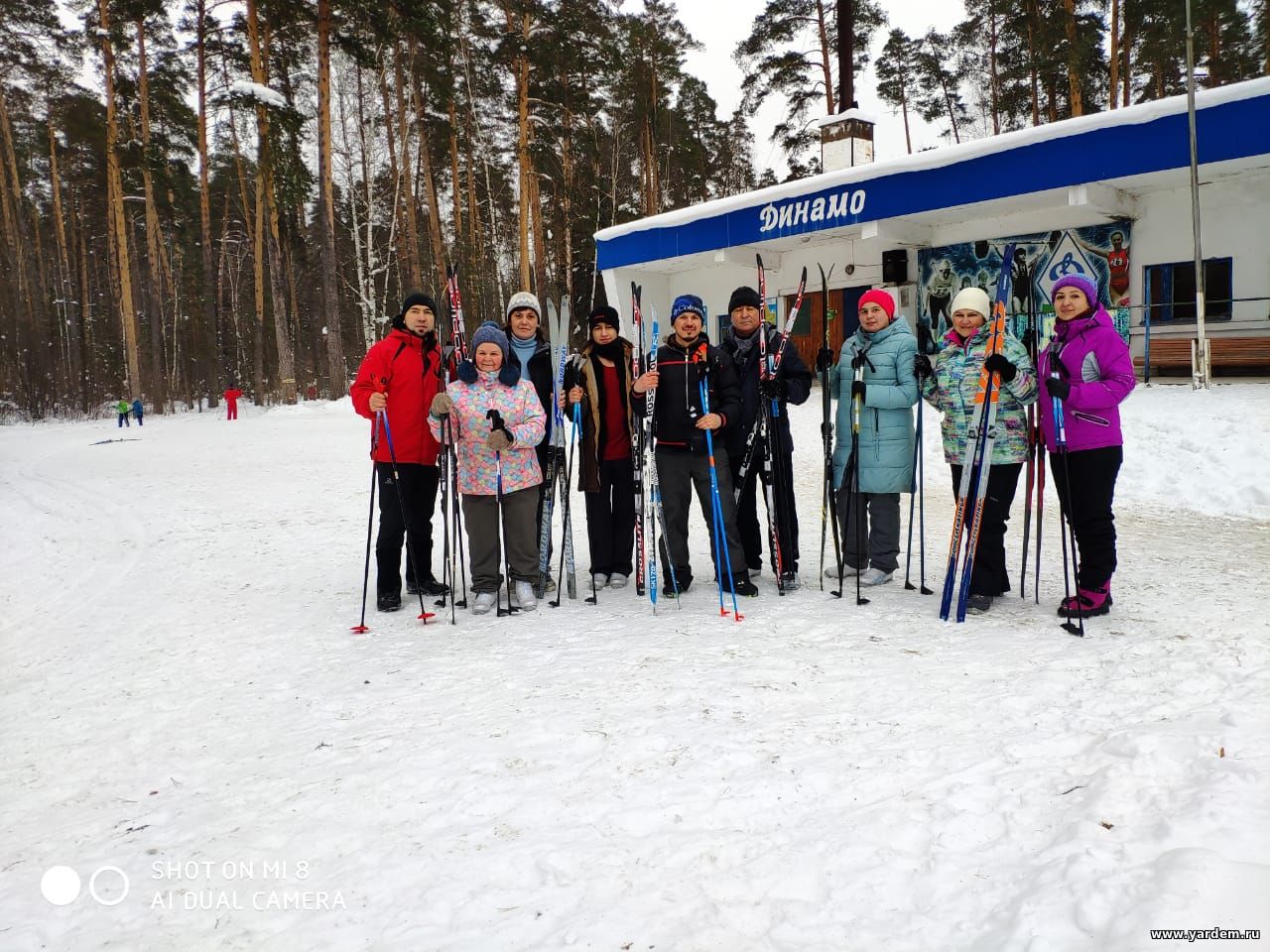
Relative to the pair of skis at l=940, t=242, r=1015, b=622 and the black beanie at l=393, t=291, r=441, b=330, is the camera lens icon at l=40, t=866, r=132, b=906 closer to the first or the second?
the black beanie at l=393, t=291, r=441, b=330

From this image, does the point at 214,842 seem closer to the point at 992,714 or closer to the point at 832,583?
the point at 992,714

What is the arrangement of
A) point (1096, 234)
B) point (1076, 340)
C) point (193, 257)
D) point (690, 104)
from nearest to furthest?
point (1076, 340), point (1096, 234), point (690, 104), point (193, 257)

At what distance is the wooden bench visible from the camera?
35.3 ft

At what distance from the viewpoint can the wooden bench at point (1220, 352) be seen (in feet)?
35.3

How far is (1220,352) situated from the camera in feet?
36.2

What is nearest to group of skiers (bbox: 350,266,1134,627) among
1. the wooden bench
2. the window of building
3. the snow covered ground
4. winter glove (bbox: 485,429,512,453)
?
winter glove (bbox: 485,429,512,453)

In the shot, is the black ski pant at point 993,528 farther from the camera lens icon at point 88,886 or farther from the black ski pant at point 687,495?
the camera lens icon at point 88,886

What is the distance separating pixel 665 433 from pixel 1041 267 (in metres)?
11.9

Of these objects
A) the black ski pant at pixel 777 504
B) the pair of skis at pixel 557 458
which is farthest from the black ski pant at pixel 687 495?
the pair of skis at pixel 557 458

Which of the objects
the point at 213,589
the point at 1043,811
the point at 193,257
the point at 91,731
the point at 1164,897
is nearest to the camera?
the point at 1164,897

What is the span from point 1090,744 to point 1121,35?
2219 centimetres

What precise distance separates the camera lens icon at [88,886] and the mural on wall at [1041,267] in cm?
1255

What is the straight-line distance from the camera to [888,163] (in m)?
13.0

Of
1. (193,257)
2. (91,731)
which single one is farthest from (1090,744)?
(193,257)
